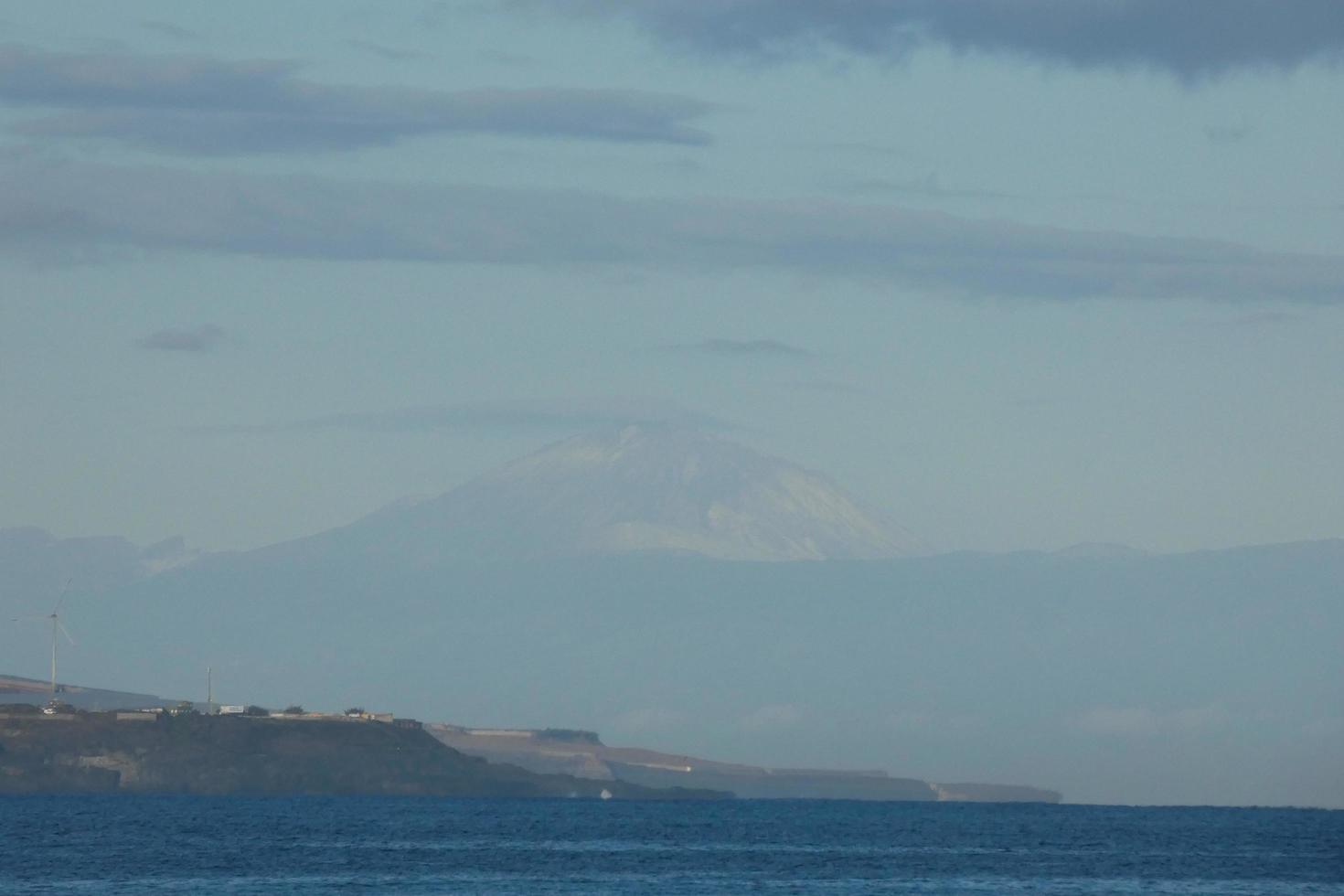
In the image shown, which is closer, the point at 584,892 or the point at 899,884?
the point at 584,892

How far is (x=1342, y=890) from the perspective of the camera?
177 m

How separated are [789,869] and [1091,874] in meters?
25.6

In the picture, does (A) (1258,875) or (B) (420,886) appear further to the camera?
(A) (1258,875)

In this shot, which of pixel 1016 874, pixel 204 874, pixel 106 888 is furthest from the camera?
pixel 1016 874

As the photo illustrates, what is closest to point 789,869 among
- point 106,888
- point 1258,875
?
point 1258,875

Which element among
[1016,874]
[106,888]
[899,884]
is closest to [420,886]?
[106,888]

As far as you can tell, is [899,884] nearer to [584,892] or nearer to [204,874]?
[584,892]

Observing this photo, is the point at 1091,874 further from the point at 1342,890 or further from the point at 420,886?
the point at 420,886

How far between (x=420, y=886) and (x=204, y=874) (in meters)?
19.3

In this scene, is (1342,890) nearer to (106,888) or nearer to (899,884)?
(899,884)

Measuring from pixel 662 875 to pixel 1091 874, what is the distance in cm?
3760

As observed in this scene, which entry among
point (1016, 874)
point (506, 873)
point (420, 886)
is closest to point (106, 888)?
point (420, 886)

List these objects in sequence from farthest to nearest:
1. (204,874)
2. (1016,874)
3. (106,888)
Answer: (1016,874) < (204,874) < (106,888)

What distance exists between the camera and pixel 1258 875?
19588cm
